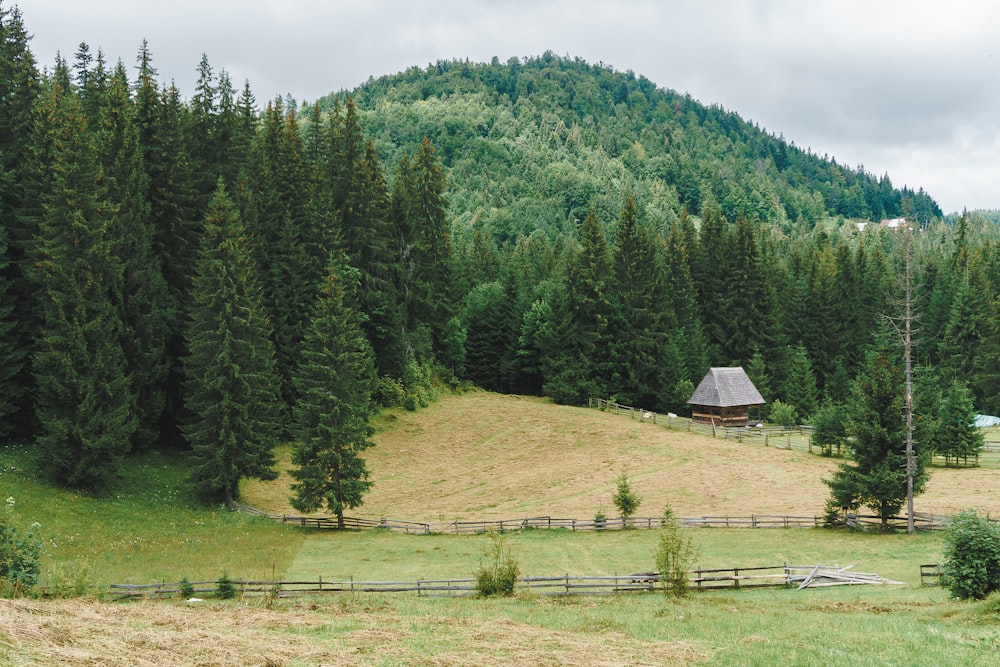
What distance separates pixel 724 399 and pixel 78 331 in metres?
49.1

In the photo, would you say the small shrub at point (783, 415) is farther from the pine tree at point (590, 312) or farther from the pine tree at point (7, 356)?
the pine tree at point (7, 356)

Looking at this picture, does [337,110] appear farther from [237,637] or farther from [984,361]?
[984,361]

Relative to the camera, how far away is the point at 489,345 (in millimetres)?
79000

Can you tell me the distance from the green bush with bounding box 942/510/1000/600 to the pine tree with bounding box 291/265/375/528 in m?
26.0

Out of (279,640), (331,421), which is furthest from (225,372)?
(279,640)

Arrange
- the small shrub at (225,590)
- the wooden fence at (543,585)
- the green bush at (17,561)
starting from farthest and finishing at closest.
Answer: the wooden fence at (543,585) < the small shrub at (225,590) < the green bush at (17,561)

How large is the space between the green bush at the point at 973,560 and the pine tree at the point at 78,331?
35.9 m

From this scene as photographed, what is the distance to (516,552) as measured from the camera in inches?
→ 1202

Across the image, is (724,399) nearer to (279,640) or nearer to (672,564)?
(672,564)

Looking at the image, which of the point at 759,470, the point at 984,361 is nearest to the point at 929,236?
the point at 984,361

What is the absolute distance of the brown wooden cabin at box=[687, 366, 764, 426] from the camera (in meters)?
61.2

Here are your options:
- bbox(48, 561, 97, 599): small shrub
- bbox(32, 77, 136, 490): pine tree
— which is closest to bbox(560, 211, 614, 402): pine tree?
bbox(32, 77, 136, 490): pine tree

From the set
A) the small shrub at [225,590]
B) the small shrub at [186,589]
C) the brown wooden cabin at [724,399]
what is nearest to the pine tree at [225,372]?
the small shrub at [186,589]

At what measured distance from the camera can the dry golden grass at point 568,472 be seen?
3869 cm
